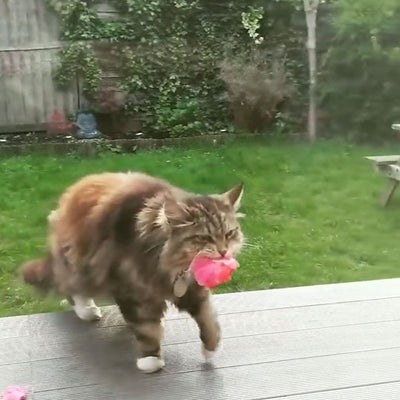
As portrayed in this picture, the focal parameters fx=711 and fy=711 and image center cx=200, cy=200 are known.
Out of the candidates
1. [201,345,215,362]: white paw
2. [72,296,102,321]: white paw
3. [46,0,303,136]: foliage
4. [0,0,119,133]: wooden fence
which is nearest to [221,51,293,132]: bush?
[46,0,303,136]: foliage

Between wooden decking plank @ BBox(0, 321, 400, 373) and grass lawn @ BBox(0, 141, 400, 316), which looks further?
grass lawn @ BBox(0, 141, 400, 316)

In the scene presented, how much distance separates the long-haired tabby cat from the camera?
110 cm

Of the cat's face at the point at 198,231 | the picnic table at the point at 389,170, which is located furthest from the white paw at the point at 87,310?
the picnic table at the point at 389,170

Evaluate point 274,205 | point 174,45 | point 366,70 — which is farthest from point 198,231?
point 174,45

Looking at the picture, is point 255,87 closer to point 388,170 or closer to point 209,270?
point 388,170

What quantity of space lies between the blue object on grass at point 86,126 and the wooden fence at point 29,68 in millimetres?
47

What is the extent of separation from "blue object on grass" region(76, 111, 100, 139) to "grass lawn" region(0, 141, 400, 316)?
Result: 27cm

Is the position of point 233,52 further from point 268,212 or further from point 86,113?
Result: point 268,212

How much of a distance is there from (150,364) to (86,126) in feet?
5.79

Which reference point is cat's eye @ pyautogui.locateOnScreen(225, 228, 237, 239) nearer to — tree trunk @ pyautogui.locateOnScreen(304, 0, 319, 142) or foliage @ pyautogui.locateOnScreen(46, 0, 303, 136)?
tree trunk @ pyautogui.locateOnScreen(304, 0, 319, 142)

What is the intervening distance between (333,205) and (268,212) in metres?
0.22

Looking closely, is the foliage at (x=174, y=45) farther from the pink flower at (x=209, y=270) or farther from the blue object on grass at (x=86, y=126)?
the pink flower at (x=209, y=270)

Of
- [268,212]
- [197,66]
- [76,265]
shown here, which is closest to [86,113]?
[197,66]

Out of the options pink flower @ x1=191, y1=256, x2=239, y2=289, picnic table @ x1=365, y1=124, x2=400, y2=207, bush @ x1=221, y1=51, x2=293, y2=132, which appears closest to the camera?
pink flower @ x1=191, y1=256, x2=239, y2=289
